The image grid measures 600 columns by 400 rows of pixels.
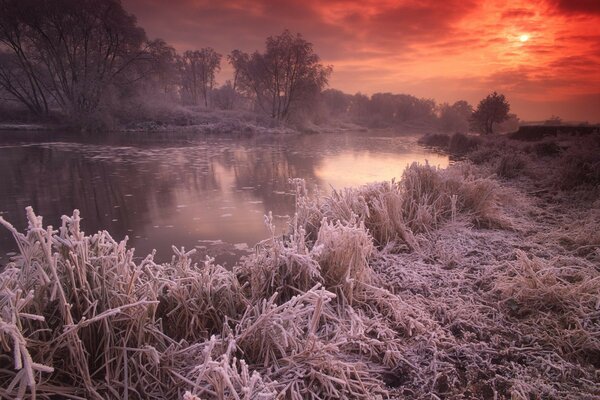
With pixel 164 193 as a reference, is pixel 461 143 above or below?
above

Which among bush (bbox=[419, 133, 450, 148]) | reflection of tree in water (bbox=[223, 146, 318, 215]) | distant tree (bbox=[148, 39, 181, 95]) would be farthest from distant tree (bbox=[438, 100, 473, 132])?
reflection of tree in water (bbox=[223, 146, 318, 215])

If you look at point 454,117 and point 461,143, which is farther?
point 454,117

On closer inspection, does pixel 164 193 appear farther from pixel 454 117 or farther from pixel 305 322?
pixel 454 117

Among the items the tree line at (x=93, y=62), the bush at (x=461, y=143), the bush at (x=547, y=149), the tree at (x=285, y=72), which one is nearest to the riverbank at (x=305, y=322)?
the bush at (x=547, y=149)

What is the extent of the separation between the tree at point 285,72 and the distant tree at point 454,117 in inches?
1437

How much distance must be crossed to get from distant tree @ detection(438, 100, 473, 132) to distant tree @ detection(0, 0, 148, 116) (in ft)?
197

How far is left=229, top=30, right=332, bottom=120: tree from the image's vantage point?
43469mm

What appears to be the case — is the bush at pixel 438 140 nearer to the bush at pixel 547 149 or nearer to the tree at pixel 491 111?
the tree at pixel 491 111

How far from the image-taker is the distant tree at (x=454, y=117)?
71.9 metres

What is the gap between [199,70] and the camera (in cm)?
5619

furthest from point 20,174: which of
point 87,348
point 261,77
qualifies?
point 261,77

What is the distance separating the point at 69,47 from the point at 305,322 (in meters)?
37.3

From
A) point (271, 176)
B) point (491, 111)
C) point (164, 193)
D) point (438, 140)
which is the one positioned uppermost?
point (491, 111)

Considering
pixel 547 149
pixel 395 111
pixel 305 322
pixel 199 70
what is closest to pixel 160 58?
pixel 199 70
